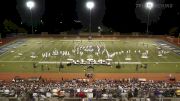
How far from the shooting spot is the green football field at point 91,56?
4491 cm

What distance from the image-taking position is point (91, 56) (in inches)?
2041

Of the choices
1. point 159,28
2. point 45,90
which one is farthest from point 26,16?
point 45,90

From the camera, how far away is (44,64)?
46969mm

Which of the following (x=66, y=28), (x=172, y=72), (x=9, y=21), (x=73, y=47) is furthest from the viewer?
(x=66, y=28)

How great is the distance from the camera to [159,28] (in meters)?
83.6

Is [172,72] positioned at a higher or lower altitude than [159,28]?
lower

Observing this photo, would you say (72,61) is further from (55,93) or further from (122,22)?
(122,22)

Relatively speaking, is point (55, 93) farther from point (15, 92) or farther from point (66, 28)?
point (66, 28)

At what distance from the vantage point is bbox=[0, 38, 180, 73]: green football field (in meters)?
44.9

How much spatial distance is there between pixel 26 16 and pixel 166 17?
31.4 meters

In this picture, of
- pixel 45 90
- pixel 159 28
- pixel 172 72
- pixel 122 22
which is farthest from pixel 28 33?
pixel 45 90

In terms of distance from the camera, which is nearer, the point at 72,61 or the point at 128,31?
the point at 72,61

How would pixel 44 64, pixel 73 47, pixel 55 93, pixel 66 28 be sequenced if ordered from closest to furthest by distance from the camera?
1. pixel 55 93
2. pixel 44 64
3. pixel 73 47
4. pixel 66 28

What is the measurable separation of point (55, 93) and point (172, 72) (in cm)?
1937
